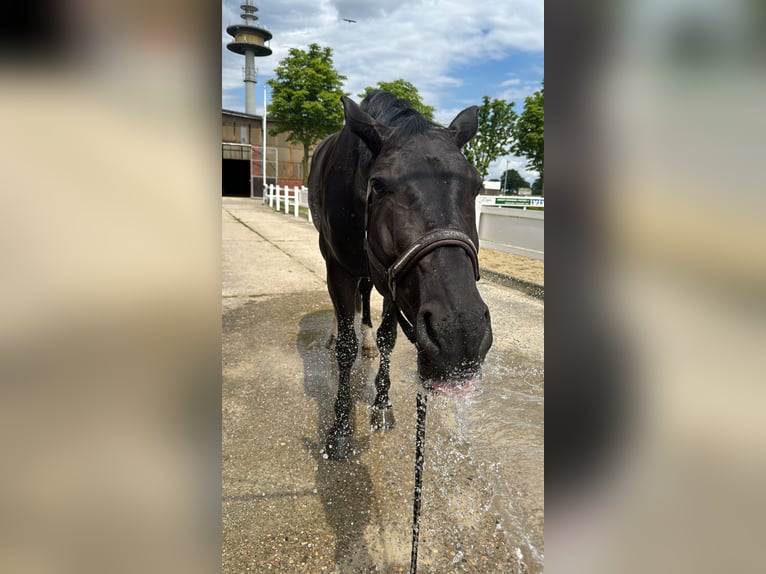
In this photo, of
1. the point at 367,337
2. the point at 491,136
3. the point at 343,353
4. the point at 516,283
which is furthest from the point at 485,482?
the point at 491,136

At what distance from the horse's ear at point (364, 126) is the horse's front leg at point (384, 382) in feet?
5.05

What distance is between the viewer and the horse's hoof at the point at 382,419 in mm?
3518

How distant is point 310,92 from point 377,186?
861 inches

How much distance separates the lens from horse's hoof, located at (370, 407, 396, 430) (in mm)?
3518

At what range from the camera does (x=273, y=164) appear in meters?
35.5

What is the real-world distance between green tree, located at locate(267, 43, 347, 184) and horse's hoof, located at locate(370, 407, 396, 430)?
1918 cm

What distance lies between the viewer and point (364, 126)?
2189 mm

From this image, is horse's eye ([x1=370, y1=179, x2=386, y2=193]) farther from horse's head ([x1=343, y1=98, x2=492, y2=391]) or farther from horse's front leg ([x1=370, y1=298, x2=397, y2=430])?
horse's front leg ([x1=370, y1=298, x2=397, y2=430])
